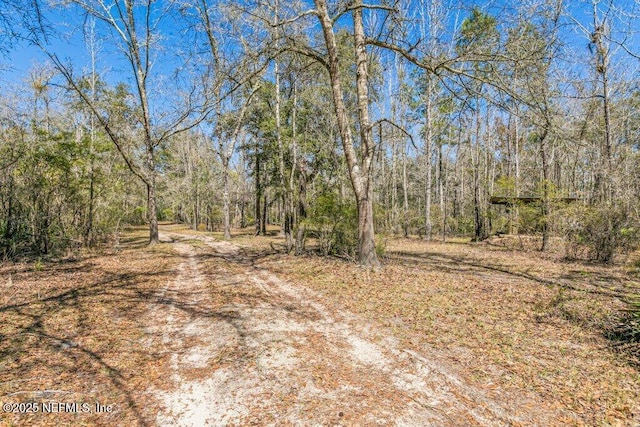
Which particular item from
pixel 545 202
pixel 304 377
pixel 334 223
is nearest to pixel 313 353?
pixel 304 377

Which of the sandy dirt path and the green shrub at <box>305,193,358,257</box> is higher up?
the green shrub at <box>305,193,358,257</box>

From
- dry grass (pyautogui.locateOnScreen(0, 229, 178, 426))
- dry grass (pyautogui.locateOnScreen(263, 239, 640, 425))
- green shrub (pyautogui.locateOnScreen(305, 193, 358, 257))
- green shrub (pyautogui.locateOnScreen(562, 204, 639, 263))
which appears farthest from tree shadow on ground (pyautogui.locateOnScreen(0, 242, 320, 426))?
green shrub (pyautogui.locateOnScreen(562, 204, 639, 263))

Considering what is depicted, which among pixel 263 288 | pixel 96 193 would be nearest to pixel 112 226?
pixel 96 193

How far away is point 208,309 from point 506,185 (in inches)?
571

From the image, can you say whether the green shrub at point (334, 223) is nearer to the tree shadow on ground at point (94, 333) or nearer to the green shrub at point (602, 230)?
the tree shadow on ground at point (94, 333)

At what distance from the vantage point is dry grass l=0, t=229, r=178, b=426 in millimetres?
2854

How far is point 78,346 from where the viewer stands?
3.91 metres

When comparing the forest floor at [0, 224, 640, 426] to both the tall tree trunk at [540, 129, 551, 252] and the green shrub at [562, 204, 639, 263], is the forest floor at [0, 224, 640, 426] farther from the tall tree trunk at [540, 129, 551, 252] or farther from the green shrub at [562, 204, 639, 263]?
the tall tree trunk at [540, 129, 551, 252]

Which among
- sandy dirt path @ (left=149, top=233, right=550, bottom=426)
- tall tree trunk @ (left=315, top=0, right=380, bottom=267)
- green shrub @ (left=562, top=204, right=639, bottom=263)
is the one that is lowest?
sandy dirt path @ (left=149, top=233, right=550, bottom=426)

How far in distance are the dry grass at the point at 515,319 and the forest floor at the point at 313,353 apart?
0.02 metres

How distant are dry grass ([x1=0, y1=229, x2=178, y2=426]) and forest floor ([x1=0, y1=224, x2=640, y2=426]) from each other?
0.07 feet

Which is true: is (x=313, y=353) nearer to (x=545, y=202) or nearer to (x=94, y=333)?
(x=94, y=333)

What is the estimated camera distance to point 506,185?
14.5 meters

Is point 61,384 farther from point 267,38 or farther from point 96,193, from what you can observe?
point 96,193
